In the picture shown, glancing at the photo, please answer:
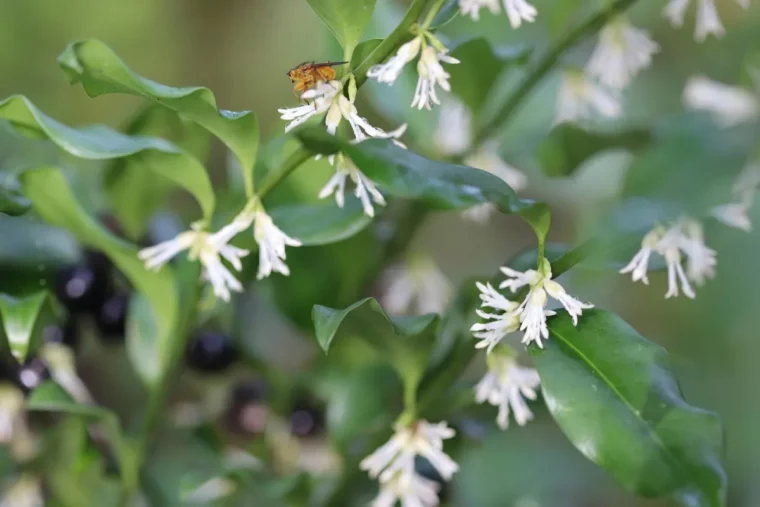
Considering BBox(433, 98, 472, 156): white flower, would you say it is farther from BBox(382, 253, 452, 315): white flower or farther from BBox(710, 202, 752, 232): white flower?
BBox(710, 202, 752, 232): white flower

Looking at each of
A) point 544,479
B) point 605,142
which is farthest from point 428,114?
point 544,479

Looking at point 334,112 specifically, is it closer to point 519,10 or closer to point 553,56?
point 519,10

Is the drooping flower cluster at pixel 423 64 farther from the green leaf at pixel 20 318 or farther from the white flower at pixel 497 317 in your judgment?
A: the green leaf at pixel 20 318

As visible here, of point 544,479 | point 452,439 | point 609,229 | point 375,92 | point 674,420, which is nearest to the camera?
point 674,420

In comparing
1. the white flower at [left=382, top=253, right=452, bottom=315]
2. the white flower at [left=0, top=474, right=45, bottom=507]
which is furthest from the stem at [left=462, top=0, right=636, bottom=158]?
the white flower at [left=0, top=474, right=45, bottom=507]

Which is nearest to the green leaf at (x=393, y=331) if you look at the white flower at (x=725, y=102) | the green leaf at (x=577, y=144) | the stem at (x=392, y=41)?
the stem at (x=392, y=41)

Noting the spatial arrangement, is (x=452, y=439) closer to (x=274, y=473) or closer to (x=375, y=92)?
(x=274, y=473)
